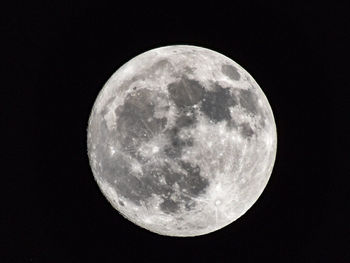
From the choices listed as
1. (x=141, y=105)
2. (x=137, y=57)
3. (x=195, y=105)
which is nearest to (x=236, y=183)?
(x=195, y=105)

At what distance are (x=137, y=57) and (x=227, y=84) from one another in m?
1.21

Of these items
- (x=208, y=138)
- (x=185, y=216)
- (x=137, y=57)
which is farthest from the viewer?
(x=137, y=57)

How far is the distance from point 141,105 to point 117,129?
393 millimetres

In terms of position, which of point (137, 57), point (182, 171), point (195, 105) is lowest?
point (182, 171)

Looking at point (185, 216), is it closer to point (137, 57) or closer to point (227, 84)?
point (227, 84)

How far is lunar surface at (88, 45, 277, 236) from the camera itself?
5051 mm

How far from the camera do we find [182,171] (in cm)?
509

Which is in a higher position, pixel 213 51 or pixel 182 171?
pixel 213 51

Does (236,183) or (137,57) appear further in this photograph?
(137,57)

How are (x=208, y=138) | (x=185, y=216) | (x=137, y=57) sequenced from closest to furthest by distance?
(x=208, y=138) < (x=185, y=216) < (x=137, y=57)

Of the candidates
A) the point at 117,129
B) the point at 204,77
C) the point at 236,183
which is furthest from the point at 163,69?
the point at 236,183

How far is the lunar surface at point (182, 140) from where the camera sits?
16.6 feet

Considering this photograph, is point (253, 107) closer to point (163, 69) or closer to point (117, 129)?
point (163, 69)

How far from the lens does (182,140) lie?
5008 millimetres
